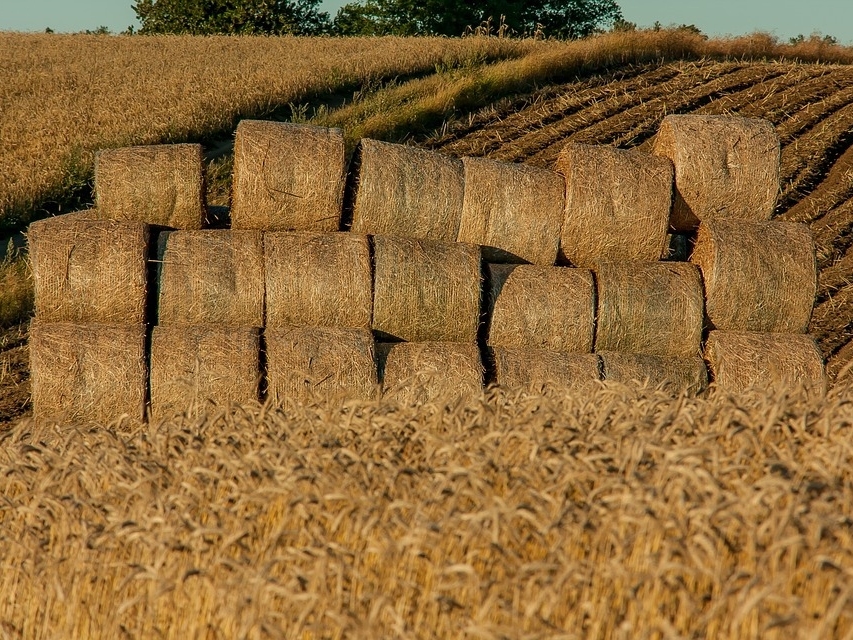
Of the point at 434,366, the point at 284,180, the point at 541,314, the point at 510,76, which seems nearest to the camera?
the point at 434,366

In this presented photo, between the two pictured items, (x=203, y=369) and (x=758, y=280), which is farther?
(x=758, y=280)

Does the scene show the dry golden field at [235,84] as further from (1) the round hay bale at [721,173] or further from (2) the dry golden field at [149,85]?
(1) the round hay bale at [721,173]

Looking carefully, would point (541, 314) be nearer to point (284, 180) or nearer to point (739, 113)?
point (284, 180)

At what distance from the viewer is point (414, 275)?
25.5ft

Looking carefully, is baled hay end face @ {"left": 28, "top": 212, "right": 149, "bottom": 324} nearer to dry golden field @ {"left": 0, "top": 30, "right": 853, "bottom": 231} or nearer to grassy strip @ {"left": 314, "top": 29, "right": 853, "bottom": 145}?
dry golden field @ {"left": 0, "top": 30, "right": 853, "bottom": 231}

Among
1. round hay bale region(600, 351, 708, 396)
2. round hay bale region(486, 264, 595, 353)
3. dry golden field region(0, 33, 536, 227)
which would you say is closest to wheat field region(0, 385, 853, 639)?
round hay bale region(600, 351, 708, 396)

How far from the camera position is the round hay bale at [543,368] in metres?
7.59

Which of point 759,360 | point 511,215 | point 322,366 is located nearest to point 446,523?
point 322,366

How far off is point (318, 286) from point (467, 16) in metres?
37.2

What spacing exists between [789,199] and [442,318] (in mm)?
7973

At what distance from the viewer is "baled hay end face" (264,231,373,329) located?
7707mm

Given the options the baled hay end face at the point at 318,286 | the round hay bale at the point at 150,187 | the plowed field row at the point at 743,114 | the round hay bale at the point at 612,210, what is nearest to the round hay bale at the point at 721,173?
the round hay bale at the point at 612,210

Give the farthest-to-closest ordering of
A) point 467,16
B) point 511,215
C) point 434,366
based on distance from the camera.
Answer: point 467,16 < point 511,215 < point 434,366

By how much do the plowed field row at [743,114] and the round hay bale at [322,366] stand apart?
5.52 meters
